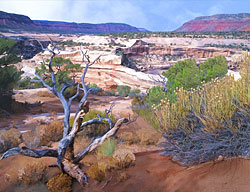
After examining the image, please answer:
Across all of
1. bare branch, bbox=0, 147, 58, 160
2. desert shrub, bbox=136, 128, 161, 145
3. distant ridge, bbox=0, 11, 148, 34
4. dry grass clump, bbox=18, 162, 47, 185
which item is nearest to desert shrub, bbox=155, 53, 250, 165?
desert shrub, bbox=136, 128, 161, 145

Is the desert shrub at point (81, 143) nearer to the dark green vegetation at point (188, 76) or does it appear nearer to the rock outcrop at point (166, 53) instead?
the dark green vegetation at point (188, 76)

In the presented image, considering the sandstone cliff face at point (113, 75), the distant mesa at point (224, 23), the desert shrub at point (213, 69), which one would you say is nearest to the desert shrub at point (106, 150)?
the desert shrub at point (213, 69)

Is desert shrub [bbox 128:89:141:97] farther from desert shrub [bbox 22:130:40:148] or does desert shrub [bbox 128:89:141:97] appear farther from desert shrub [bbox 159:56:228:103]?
desert shrub [bbox 22:130:40:148]

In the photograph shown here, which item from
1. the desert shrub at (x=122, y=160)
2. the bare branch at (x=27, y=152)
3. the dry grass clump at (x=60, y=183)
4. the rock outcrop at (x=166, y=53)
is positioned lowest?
the dry grass clump at (x=60, y=183)

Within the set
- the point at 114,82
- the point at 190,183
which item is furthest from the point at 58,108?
the point at 114,82

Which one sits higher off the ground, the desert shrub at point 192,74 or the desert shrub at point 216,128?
the desert shrub at point 192,74

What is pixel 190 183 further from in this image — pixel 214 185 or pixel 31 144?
pixel 31 144

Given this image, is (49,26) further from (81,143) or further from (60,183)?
(60,183)
